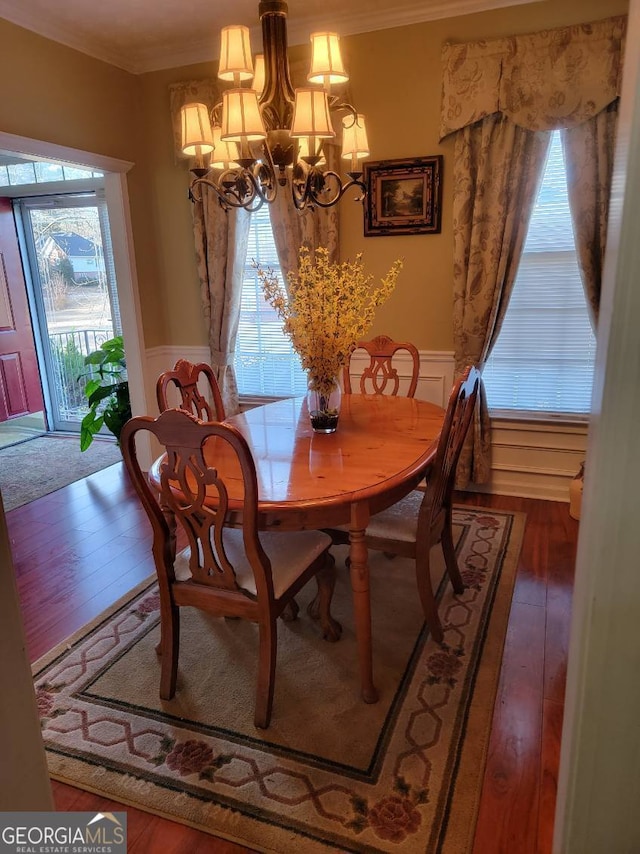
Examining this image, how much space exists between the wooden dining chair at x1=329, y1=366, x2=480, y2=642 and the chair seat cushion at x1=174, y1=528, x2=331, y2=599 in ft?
0.73

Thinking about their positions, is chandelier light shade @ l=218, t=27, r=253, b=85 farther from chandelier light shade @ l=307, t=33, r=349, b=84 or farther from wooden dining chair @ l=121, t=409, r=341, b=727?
wooden dining chair @ l=121, t=409, r=341, b=727

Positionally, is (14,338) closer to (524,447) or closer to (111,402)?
(111,402)

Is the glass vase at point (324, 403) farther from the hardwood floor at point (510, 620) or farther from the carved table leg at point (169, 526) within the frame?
the hardwood floor at point (510, 620)

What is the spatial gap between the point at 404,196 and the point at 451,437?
2006 millimetres

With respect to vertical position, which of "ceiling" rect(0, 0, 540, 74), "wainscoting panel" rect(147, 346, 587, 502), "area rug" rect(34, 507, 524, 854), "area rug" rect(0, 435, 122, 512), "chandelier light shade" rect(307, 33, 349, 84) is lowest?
"area rug" rect(0, 435, 122, 512)

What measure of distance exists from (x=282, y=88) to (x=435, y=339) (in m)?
1.89

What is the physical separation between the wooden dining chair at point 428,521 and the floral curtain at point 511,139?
1.38m

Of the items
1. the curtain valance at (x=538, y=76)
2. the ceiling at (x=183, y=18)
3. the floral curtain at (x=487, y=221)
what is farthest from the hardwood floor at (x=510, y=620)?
the ceiling at (x=183, y=18)

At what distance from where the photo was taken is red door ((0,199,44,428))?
17.1 ft

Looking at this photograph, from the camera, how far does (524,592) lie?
259 cm

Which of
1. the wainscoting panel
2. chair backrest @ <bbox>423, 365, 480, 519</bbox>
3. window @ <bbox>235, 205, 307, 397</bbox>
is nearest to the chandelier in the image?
chair backrest @ <bbox>423, 365, 480, 519</bbox>

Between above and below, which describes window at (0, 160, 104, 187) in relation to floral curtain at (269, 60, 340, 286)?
above

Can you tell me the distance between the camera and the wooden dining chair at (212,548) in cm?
162

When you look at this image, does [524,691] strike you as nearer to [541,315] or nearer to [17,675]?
[17,675]
